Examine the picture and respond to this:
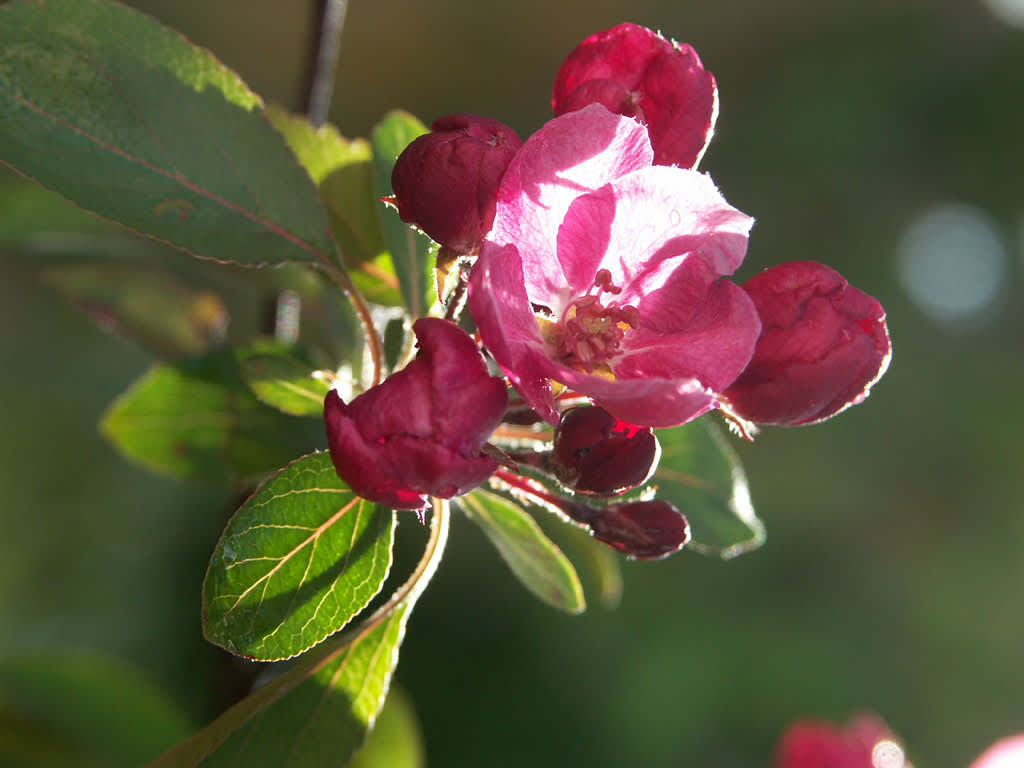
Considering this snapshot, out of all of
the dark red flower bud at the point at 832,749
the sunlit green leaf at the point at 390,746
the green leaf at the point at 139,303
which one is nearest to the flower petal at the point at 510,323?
the green leaf at the point at 139,303

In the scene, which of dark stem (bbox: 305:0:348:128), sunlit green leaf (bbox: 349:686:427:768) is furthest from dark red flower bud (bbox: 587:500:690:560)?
sunlit green leaf (bbox: 349:686:427:768)

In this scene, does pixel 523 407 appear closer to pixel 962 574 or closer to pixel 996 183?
pixel 962 574

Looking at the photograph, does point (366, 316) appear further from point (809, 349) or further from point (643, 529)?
point (809, 349)

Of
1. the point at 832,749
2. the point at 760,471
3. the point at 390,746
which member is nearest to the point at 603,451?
the point at 390,746

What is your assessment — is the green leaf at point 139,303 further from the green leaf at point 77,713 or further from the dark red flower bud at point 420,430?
the dark red flower bud at point 420,430

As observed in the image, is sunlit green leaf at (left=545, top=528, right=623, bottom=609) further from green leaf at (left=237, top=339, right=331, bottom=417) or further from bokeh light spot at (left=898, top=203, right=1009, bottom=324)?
bokeh light spot at (left=898, top=203, right=1009, bottom=324)

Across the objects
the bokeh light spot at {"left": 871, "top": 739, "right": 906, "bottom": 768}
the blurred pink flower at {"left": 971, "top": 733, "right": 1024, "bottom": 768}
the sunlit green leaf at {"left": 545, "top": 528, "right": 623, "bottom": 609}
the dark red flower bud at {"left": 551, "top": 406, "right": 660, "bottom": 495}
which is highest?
the dark red flower bud at {"left": 551, "top": 406, "right": 660, "bottom": 495}

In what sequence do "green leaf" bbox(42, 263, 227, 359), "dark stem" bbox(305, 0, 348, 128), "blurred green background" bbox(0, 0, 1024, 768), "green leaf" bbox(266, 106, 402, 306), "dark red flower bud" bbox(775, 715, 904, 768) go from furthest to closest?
"blurred green background" bbox(0, 0, 1024, 768), "dark red flower bud" bbox(775, 715, 904, 768), "green leaf" bbox(42, 263, 227, 359), "dark stem" bbox(305, 0, 348, 128), "green leaf" bbox(266, 106, 402, 306)
